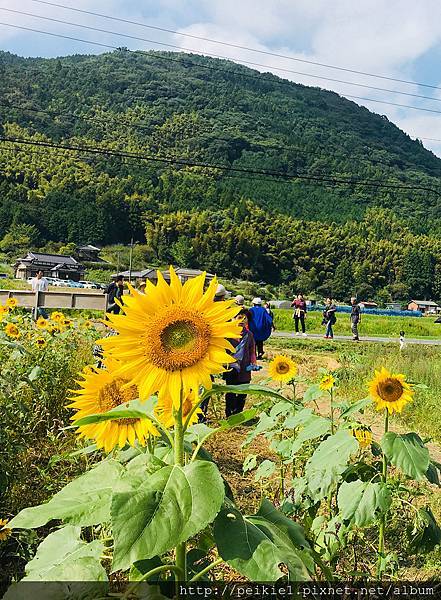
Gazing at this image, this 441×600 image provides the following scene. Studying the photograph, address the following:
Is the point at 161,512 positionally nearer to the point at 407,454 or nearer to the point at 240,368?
the point at 407,454

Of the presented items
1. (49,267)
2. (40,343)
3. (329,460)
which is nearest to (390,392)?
(329,460)

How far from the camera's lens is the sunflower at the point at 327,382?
115 inches

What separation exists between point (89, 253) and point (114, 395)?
7549cm

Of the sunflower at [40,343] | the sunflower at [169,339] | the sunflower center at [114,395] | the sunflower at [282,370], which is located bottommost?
the sunflower at [40,343]

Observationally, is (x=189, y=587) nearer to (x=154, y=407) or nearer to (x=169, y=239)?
(x=154, y=407)

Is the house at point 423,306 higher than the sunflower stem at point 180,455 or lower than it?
lower

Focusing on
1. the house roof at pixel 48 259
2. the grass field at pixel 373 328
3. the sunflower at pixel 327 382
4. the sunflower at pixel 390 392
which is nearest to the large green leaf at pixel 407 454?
the sunflower at pixel 390 392

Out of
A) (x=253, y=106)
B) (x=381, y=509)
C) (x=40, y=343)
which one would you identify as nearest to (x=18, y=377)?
(x=40, y=343)

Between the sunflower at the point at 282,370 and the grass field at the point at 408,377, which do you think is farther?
the grass field at the point at 408,377

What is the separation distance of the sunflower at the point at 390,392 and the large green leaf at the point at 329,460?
0.97 ft

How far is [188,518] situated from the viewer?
816mm

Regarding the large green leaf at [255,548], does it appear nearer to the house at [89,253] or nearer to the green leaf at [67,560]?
the green leaf at [67,560]

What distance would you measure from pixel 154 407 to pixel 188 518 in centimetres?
31

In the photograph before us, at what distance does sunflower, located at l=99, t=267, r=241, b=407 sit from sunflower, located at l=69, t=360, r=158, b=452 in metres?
0.24
